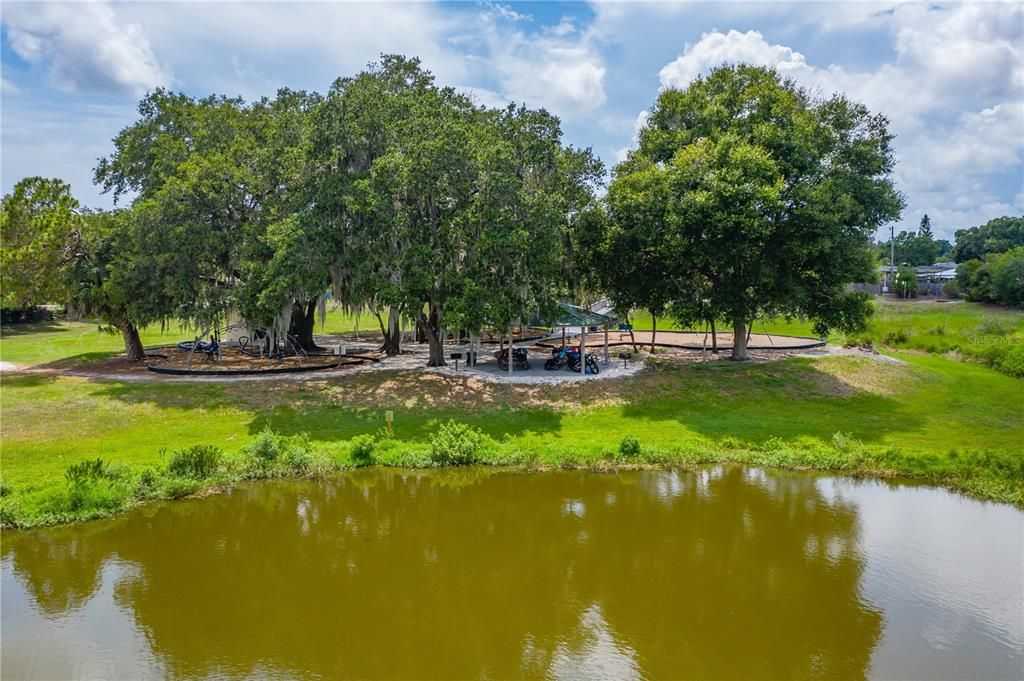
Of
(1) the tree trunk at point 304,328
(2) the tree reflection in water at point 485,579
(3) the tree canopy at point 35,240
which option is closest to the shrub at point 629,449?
(2) the tree reflection in water at point 485,579

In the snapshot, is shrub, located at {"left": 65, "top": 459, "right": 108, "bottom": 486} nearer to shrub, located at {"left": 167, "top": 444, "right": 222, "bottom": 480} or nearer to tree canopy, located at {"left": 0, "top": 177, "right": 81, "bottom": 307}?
shrub, located at {"left": 167, "top": 444, "right": 222, "bottom": 480}

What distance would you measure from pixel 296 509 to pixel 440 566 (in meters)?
4.01

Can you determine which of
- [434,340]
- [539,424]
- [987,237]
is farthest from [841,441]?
[987,237]

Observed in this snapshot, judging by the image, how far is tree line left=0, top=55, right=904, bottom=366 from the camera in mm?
20250

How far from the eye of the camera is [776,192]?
19844 mm

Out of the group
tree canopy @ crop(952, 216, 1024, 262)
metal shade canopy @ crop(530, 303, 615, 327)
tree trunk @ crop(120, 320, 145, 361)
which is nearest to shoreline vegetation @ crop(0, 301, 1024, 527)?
metal shade canopy @ crop(530, 303, 615, 327)

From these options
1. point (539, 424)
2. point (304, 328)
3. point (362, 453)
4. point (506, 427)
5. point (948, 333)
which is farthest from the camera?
point (948, 333)

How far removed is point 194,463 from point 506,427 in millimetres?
7945

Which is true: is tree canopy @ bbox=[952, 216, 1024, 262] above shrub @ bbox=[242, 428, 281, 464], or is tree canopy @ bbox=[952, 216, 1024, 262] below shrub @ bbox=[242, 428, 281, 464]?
above

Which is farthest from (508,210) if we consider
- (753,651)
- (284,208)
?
(753,651)

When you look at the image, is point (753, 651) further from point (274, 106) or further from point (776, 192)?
point (274, 106)

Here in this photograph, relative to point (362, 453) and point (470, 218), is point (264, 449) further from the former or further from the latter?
point (470, 218)

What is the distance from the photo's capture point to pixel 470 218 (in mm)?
20156

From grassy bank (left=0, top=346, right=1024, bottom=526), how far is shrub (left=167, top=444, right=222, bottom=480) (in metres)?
0.12
